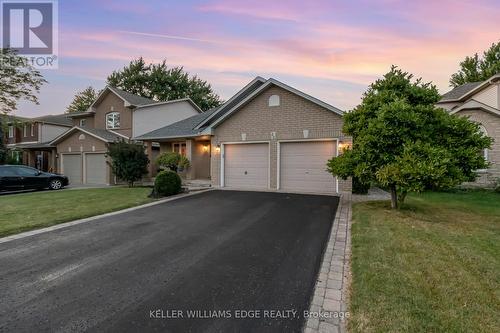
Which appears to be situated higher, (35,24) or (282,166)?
(35,24)

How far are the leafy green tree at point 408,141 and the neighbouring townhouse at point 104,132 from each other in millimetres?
14950

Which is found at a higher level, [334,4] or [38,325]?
[334,4]

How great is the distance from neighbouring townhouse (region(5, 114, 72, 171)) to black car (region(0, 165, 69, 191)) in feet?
30.5

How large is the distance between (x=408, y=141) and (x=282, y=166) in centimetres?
681

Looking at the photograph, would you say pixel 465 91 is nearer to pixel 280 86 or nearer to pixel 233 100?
pixel 280 86

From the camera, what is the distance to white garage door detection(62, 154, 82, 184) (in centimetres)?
2080

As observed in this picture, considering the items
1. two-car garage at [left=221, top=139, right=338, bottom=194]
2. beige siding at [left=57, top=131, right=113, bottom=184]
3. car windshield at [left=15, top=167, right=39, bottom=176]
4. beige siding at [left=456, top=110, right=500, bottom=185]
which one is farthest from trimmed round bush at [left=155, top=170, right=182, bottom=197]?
beige siding at [left=456, top=110, right=500, bottom=185]

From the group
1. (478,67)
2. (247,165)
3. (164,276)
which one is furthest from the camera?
(478,67)

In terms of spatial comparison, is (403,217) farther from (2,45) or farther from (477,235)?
(2,45)

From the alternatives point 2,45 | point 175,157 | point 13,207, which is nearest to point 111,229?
point 13,207

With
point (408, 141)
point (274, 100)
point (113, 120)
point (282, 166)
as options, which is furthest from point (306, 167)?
point (113, 120)

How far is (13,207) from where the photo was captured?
9555mm

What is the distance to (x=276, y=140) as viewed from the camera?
44.9ft

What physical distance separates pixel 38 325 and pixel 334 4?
12.8m
